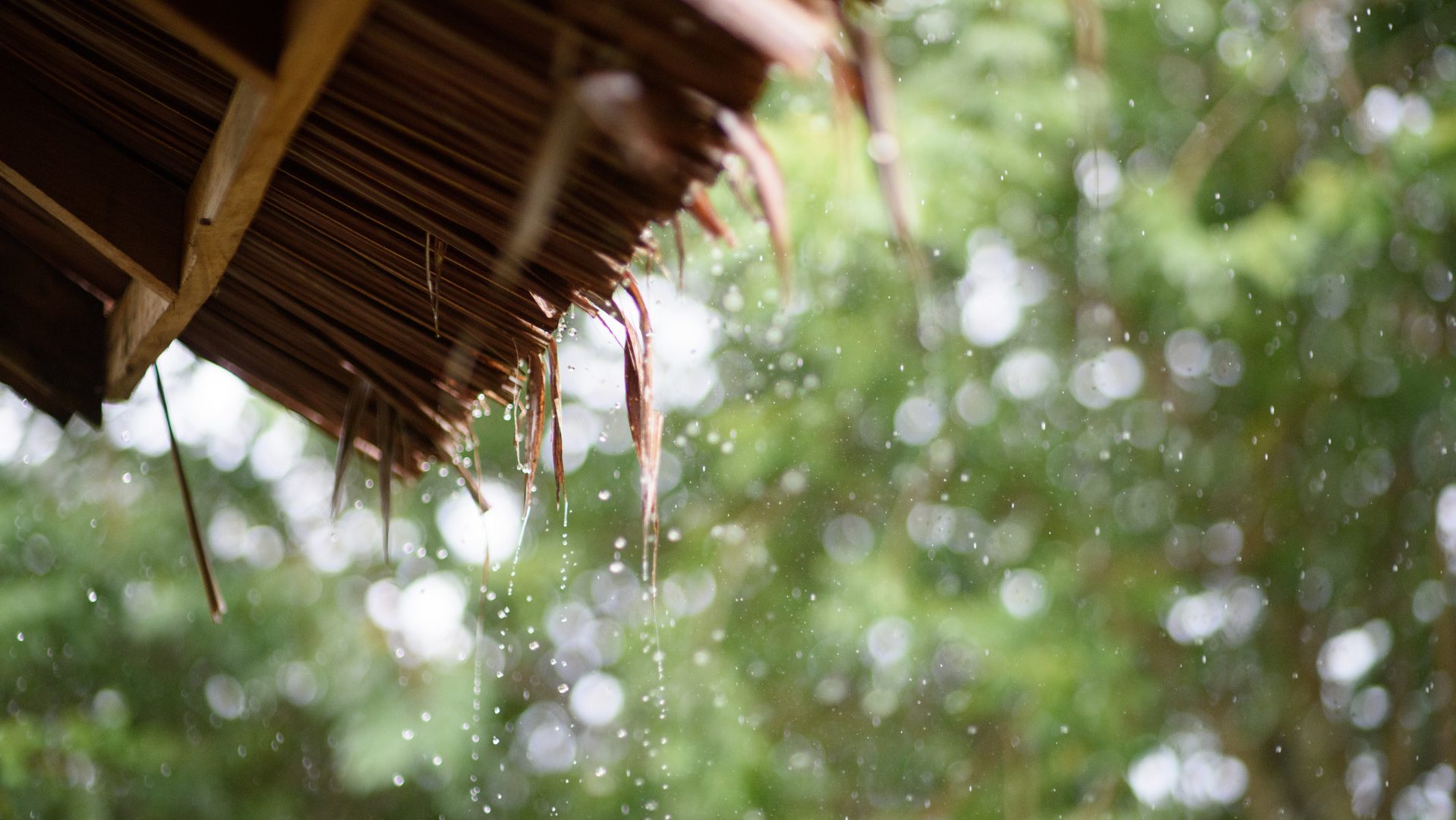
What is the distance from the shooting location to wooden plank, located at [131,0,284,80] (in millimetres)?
455

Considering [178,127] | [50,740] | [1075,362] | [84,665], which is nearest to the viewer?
[178,127]

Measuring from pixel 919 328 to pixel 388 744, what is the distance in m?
1.63

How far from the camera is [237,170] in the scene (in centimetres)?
58

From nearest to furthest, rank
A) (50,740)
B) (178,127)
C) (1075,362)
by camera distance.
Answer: (178,127) → (50,740) → (1075,362)

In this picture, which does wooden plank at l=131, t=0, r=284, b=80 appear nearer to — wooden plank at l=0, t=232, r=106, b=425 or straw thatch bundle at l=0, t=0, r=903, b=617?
straw thatch bundle at l=0, t=0, r=903, b=617

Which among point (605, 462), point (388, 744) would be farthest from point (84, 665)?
point (605, 462)

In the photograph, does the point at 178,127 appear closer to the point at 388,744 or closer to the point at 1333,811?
the point at 388,744

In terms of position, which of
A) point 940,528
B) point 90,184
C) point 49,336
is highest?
point 940,528

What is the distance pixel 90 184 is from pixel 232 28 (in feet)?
1.08

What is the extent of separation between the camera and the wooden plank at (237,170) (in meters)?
0.46

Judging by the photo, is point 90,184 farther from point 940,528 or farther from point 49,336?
point 940,528

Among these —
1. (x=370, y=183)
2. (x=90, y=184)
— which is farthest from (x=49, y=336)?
(x=370, y=183)

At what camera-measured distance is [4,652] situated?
2805mm

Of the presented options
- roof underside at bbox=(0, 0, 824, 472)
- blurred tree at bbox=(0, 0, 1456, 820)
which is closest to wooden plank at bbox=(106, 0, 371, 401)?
roof underside at bbox=(0, 0, 824, 472)
